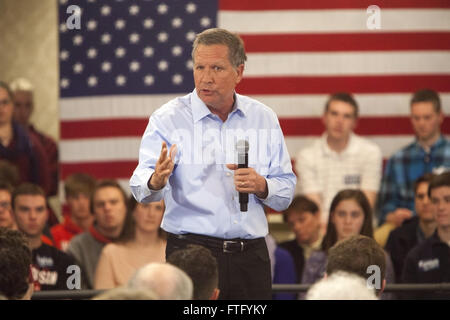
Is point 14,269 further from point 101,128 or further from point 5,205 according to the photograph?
point 101,128

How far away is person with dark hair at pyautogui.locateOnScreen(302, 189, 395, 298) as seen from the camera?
4.27 m

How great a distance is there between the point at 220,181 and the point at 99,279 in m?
1.27

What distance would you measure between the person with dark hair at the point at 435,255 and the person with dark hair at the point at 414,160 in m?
0.51

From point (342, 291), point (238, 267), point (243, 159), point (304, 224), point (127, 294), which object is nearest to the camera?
point (127, 294)

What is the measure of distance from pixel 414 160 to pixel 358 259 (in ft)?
6.52

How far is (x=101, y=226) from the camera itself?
15.2 feet

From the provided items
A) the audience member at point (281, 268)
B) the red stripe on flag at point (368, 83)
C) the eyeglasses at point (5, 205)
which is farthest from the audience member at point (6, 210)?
the red stripe on flag at point (368, 83)

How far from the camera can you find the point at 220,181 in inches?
129

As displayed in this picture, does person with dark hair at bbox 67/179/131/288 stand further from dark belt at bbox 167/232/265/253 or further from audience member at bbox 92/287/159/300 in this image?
audience member at bbox 92/287/159/300

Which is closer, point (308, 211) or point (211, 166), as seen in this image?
point (211, 166)

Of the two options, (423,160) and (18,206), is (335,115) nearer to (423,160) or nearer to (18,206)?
(423,160)

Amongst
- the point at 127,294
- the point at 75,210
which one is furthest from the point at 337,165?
the point at 127,294

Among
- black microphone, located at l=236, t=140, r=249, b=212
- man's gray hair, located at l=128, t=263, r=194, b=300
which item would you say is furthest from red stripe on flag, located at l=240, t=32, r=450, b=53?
man's gray hair, located at l=128, t=263, r=194, b=300

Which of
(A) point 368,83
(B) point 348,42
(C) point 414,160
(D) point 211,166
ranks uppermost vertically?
(B) point 348,42
